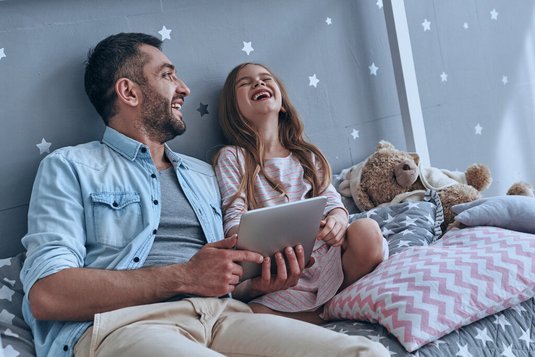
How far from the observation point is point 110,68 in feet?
5.74

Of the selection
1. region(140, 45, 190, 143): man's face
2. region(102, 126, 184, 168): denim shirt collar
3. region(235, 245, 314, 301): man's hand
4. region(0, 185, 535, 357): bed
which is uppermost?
region(140, 45, 190, 143): man's face

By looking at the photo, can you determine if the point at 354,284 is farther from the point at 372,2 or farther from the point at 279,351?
the point at 372,2

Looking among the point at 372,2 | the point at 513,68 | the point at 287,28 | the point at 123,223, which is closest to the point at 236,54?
the point at 287,28

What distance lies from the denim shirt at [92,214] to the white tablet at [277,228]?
0.22 m

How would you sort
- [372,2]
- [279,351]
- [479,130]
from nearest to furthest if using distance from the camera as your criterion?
[279,351], [372,2], [479,130]

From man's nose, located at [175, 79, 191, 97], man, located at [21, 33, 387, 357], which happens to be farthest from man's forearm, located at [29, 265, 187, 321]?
man's nose, located at [175, 79, 191, 97]

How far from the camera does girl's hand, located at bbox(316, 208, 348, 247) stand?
1672 mm

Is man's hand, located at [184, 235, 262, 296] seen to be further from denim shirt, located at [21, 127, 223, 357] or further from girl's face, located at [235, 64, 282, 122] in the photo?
girl's face, located at [235, 64, 282, 122]

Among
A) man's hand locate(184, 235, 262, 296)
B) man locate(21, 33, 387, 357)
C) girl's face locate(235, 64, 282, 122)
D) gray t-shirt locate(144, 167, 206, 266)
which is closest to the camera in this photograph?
man locate(21, 33, 387, 357)

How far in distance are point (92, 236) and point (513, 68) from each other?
201cm

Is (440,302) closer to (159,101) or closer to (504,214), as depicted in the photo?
(504,214)

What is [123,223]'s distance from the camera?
158 centimetres

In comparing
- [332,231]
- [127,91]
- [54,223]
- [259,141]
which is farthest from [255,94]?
[54,223]

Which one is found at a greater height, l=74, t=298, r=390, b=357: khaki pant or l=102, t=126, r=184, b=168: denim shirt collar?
l=102, t=126, r=184, b=168: denim shirt collar
